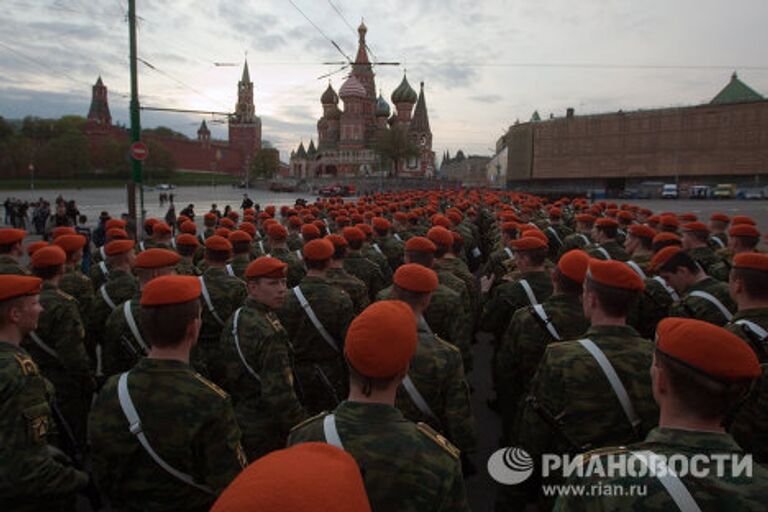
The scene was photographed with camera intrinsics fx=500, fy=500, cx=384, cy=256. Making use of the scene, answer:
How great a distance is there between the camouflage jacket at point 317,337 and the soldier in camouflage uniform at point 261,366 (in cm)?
65

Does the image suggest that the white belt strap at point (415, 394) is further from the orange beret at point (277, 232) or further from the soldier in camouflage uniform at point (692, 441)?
the orange beret at point (277, 232)

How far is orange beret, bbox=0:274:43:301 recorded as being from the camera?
2717mm

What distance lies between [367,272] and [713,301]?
4061 millimetres

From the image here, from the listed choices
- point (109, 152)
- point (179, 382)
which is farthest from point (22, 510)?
point (109, 152)

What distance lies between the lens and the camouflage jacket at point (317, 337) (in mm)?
4355

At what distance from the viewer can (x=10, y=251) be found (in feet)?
17.5

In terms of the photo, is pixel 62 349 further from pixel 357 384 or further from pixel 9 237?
pixel 357 384

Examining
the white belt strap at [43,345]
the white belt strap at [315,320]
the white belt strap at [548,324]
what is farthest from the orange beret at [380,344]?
the white belt strap at [43,345]

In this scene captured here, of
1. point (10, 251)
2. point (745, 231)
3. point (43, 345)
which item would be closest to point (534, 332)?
point (43, 345)

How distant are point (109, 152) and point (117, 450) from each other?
9427 centimetres

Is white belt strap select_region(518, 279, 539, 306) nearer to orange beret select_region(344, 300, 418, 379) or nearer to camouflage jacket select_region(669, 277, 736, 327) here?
camouflage jacket select_region(669, 277, 736, 327)

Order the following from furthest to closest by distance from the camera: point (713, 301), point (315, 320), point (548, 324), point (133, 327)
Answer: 1. point (315, 320)
2. point (713, 301)
3. point (133, 327)
4. point (548, 324)

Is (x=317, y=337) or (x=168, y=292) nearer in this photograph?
(x=168, y=292)

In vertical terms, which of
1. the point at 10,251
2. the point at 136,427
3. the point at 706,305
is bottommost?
the point at 136,427
